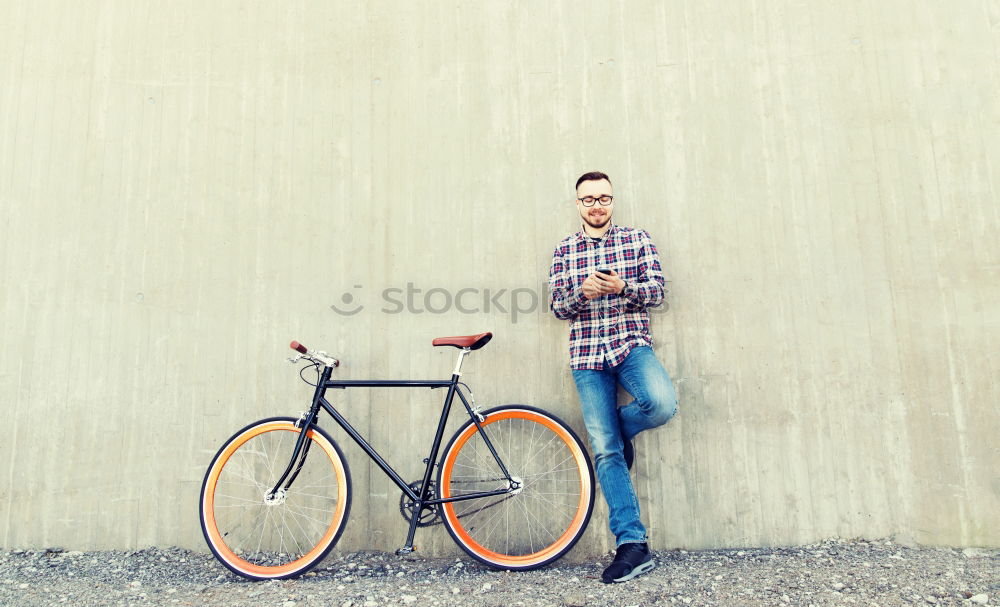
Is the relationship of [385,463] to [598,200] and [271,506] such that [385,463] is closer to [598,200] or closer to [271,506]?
[271,506]

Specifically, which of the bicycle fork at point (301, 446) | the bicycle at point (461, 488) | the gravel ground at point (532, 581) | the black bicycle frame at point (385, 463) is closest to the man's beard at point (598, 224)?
the bicycle at point (461, 488)

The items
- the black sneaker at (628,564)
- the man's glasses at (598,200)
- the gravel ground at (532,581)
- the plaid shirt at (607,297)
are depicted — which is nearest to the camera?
the gravel ground at (532,581)

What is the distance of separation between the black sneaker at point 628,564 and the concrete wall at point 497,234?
1.37ft

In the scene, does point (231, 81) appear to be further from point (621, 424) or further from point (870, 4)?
point (870, 4)

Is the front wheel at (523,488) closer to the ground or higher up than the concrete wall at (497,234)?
closer to the ground

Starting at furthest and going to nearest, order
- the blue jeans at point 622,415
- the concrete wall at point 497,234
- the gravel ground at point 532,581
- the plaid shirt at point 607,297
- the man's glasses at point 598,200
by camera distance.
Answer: the concrete wall at point 497,234, the man's glasses at point 598,200, the plaid shirt at point 607,297, the blue jeans at point 622,415, the gravel ground at point 532,581

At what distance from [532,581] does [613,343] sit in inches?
46.6

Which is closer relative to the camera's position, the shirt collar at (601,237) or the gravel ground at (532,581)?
the gravel ground at (532,581)

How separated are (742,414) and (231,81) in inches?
142

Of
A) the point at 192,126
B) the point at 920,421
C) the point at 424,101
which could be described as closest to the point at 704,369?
the point at 920,421

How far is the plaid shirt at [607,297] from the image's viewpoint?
282 centimetres

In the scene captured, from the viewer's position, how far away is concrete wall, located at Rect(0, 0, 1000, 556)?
307cm

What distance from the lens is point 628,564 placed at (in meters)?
2.57

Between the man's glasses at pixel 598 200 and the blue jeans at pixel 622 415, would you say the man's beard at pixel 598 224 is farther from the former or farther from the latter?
the blue jeans at pixel 622 415
